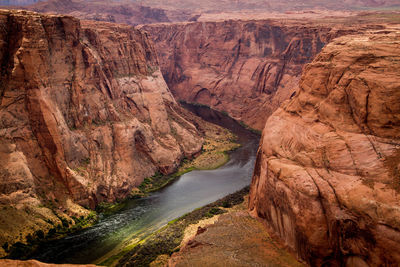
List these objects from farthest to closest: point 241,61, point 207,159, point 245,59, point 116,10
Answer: point 116,10, point 241,61, point 245,59, point 207,159

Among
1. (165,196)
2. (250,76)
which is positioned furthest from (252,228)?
(250,76)

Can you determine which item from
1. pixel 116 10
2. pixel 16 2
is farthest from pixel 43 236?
pixel 116 10

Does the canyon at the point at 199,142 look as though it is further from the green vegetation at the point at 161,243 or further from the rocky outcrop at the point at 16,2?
the rocky outcrop at the point at 16,2

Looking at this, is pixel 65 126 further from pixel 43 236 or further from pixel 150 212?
pixel 150 212

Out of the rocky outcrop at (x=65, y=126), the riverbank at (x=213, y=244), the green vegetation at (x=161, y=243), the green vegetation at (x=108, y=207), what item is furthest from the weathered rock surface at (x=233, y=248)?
the rocky outcrop at (x=65, y=126)

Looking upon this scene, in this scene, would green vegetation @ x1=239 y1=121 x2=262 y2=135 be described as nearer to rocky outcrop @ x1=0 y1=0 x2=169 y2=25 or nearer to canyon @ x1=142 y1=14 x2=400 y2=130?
canyon @ x1=142 y1=14 x2=400 y2=130

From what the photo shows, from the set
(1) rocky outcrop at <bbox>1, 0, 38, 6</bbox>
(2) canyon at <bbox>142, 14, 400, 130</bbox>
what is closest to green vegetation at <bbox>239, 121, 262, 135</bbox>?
(2) canyon at <bbox>142, 14, 400, 130</bbox>
